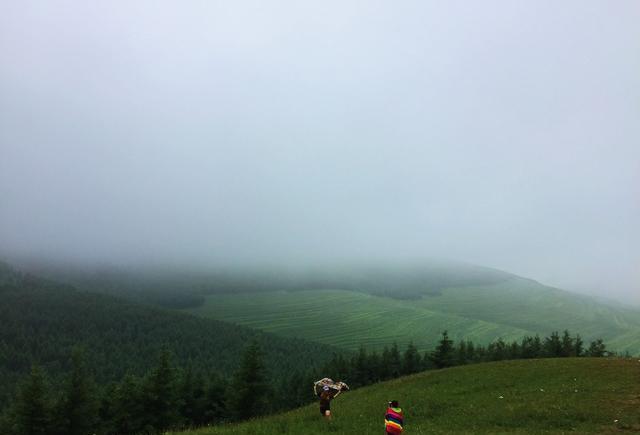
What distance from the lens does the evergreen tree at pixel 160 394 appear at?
55353 millimetres

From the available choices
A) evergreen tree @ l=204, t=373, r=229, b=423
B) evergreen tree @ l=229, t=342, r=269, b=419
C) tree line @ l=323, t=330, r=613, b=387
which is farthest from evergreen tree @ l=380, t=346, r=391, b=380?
Answer: evergreen tree @ l=229, t=342, r=269, b=419

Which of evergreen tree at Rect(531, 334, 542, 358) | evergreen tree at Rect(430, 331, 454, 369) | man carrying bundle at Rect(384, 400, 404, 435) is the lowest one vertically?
evergreen tree at Rect(531, 334, 542, 358)

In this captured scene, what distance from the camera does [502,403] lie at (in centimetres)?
2780

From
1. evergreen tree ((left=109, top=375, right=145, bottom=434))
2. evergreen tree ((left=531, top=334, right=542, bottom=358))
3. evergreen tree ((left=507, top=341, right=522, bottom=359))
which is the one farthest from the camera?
evergreen tree ((left=507, top=341, right=522, bottom=359))

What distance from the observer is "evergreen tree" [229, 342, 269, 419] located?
58.2 m

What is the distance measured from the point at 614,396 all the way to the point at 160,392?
56449mm

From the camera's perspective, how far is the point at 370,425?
22469mm

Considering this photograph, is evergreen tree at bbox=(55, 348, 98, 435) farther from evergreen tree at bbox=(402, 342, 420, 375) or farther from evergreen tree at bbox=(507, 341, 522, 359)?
evergreen tree at bbox=(507, 341, 522, 359)

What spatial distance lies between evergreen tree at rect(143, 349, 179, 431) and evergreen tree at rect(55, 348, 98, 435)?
7.86m

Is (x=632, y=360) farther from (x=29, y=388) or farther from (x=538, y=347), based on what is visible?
(x=29, y=388)

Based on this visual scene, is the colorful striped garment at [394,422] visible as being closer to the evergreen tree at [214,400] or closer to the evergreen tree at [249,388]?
the evergreen tree at [249,388]

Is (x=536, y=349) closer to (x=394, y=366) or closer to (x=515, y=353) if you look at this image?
(x=515, y=353)

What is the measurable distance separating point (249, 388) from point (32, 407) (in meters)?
29.7

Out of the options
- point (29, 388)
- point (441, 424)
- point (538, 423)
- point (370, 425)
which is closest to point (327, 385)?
point (370, 425)
